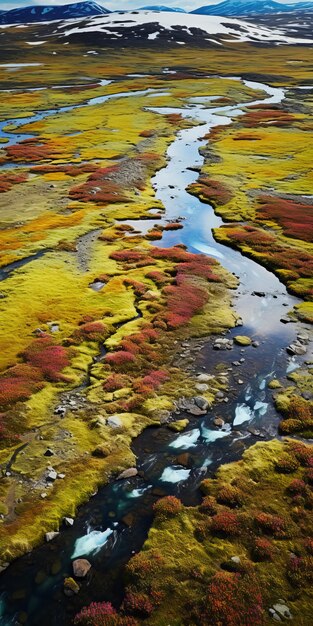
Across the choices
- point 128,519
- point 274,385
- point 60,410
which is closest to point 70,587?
point 128,519

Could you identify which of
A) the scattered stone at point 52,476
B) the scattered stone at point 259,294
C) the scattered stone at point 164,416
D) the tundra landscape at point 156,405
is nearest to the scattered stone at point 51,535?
the tundra landscape at point 156,405

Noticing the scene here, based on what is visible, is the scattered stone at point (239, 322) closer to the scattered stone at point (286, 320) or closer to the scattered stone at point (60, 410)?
the scattered stone at point (286, 320)

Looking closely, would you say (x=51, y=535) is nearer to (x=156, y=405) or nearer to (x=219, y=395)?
(x=156, y=405)

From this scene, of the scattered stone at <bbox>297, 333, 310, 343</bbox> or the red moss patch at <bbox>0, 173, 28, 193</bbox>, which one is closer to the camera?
the scattered stone at <bbox>297, 333, 310, 343</bbox>

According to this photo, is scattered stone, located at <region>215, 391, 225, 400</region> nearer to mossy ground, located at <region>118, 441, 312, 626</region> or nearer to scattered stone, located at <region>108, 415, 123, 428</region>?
mossy ground, located at <region>118, 441, 312, 626</region>

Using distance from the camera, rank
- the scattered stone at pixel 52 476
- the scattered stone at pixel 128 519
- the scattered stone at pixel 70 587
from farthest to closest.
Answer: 1. the scattered stone at pixel 52 476
2. the scattered stone at pixel 128 519
3. the scattered stone at pixel 70 587

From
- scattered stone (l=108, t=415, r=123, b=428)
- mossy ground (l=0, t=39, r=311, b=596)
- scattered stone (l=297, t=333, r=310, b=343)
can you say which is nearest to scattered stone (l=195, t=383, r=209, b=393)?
mossy ground (l=0, t=39, r=311, b=596)

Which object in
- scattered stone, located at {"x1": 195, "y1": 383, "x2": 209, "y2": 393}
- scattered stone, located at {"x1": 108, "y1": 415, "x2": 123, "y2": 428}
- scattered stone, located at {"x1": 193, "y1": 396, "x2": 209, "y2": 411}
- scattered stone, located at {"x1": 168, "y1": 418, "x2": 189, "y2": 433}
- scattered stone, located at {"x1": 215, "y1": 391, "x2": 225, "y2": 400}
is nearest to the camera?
scattered stone, located at {"x1": 168, "y1": 418, "x2": 189, "y2": 433}
